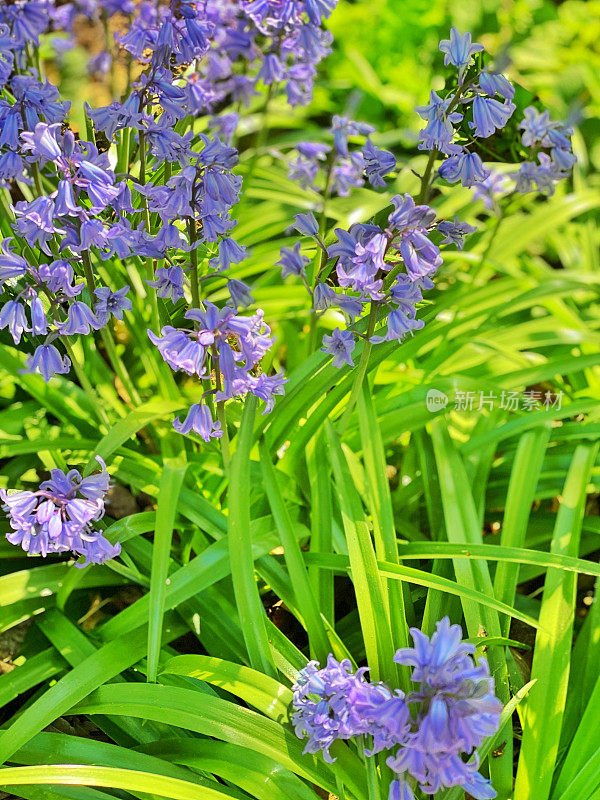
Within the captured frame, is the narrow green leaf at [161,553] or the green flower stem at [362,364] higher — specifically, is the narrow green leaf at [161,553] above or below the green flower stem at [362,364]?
below

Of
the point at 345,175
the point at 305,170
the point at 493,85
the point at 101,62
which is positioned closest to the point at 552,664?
the point at 493,85

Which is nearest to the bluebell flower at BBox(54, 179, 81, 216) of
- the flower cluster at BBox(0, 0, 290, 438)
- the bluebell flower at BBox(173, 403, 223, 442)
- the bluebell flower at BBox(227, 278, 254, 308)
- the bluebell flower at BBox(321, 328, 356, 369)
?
the flower cluster at BBox(0, 0, 290, 438)

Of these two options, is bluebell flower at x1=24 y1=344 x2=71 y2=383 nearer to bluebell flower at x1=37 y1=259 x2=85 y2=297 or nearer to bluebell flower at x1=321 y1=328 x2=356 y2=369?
bluebell flower at x1=37 y1=259 x2=85 y2=297

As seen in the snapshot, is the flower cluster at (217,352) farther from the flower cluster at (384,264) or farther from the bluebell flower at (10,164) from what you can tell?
the bluebell flower at (10,164)

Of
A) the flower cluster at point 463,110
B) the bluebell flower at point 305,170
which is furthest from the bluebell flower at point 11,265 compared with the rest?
the bluebell flower at point 305,170

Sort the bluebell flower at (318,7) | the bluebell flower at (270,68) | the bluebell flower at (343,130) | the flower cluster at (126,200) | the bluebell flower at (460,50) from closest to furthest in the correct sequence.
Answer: the flower cluster at (126,200) → the bluebell flower at (460,50) → the bluebell flower at (318,7) → the bluebell flower at (343,130) → the bluebell flower at (270,68)

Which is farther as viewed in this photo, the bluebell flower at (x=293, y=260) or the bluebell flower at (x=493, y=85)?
Answer: the bluebell flower at (x=293, y=260)

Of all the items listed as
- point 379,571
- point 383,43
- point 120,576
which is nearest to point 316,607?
point 379,571

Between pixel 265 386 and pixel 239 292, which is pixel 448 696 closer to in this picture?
A: pixel 265 386
